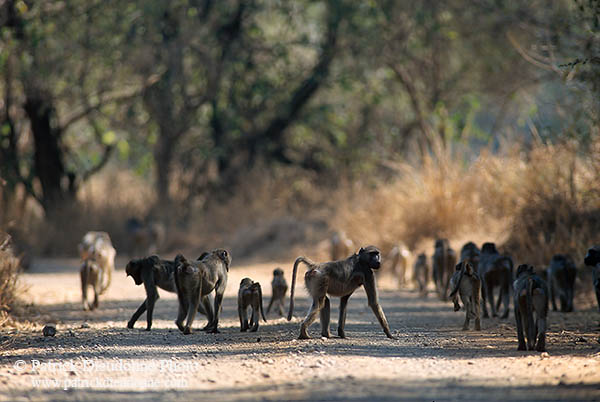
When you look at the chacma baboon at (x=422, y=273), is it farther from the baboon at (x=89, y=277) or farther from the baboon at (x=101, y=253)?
the baboon at (x=89, y=277)

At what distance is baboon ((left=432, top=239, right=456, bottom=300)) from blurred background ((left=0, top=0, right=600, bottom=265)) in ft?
15.3

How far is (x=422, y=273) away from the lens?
1357 centimetres

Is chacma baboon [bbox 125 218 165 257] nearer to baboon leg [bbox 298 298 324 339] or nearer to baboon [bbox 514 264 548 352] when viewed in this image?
baboon leg [bbox 298 298 324 339]

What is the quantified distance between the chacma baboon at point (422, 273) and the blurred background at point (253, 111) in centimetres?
367

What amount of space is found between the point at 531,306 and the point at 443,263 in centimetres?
494

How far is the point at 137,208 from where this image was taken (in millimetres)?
→ 25297

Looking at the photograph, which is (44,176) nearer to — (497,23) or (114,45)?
(114,45)

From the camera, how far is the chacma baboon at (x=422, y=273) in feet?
44.0

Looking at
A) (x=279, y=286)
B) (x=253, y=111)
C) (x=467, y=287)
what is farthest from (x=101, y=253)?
(x=253, y=111)

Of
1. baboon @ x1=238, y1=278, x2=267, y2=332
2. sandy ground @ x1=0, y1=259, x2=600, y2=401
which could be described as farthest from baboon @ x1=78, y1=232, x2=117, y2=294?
baboon @ x1=238, y1=278, x2=267, y2=332

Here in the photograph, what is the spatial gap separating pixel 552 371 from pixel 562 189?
777 cm

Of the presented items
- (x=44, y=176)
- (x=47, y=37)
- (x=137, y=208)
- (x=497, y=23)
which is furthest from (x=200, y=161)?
(x=497, y=23)

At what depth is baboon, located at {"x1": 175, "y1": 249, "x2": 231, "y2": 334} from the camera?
857 cm

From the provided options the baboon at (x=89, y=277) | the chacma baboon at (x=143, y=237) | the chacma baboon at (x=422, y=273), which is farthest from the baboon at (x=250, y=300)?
the chacma baboon at (x=143, y=237)
